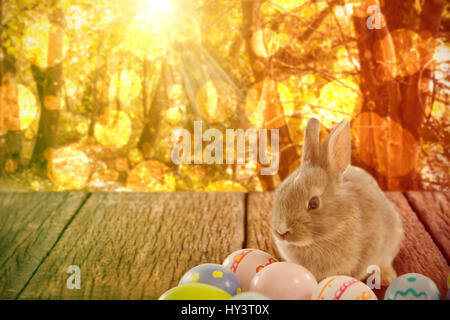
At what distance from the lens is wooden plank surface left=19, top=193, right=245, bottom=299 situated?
48.1 inches

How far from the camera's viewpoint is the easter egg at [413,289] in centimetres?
99

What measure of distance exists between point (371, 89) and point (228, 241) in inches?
47.3

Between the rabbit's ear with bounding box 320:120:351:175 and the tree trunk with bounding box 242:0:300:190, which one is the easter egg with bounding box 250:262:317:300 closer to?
the rabbit's ear with bounding box 320:120:351:175

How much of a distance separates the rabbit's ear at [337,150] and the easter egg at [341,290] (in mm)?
277

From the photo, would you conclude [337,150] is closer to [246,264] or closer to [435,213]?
[246,264]

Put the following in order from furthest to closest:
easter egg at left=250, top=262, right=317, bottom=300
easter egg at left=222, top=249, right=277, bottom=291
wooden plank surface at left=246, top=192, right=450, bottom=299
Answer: wooden plank surface at left=246, top=192, right=450, bottom=299 < easter egg at left=222, top=249, right=277, bottom=291 < easter egg at left=250, top=262, right=317, bottom=300

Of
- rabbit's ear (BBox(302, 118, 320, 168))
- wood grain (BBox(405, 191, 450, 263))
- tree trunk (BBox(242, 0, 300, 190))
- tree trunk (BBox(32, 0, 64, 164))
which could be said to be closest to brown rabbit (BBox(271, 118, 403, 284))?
rabbit's ear (BBox(302, 118, 320, 168))

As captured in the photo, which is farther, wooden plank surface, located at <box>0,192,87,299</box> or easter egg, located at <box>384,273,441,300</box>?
wooden plank surface, located at <box>0,192,87,299</box>

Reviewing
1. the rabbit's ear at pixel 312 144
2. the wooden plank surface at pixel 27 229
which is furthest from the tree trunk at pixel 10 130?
the rabbit's ear at pixel 312 144

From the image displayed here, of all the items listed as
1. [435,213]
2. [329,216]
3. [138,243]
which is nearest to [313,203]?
[329,216]

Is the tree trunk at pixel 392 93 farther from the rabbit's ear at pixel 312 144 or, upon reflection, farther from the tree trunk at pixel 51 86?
the tree trunk at pixel 51 86

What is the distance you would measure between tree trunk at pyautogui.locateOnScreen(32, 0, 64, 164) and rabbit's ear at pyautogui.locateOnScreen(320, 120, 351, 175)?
171 cm

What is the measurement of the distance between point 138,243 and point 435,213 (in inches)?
46.0

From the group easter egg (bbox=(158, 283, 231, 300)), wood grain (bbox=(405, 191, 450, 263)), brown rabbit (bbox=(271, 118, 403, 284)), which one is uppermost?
brown rabbit (bbox=(271, 118, 403, 284))
